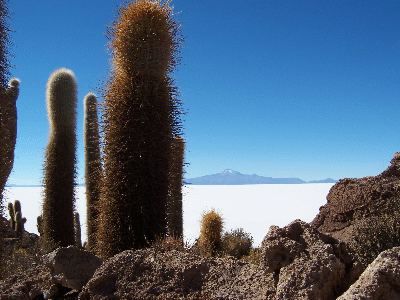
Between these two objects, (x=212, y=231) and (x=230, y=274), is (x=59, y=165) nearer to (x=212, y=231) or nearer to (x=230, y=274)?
(x=212, y=231)

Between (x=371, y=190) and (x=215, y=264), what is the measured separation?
4.88 metres

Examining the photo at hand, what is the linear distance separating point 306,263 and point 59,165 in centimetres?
1153

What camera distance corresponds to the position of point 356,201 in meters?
6.83

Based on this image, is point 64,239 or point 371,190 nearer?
point 371,190

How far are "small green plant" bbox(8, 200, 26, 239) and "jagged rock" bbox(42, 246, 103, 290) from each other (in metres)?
13.6

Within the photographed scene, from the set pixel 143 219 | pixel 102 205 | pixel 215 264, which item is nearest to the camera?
pixel 215 264

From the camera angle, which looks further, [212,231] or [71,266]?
[212,231]

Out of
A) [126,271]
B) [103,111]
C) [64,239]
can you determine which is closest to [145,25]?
[103,111]

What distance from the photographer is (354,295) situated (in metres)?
1.98

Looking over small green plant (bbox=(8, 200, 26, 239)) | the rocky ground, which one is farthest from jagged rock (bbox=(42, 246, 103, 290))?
small green plant (bbox=(8, 200, 26, 239))

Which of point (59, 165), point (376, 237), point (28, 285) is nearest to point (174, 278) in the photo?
point (28, 285)

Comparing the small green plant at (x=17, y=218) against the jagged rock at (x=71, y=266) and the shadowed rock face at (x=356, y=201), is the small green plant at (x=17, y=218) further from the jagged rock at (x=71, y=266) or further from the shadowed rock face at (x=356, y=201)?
the shadowed rock face at (x=356, y=201)

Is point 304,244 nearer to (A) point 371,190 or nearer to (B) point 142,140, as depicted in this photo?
(B) point 142,140

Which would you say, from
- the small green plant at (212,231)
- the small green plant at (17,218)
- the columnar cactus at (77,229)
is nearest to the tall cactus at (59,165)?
the columnar cactus at (77,229)
